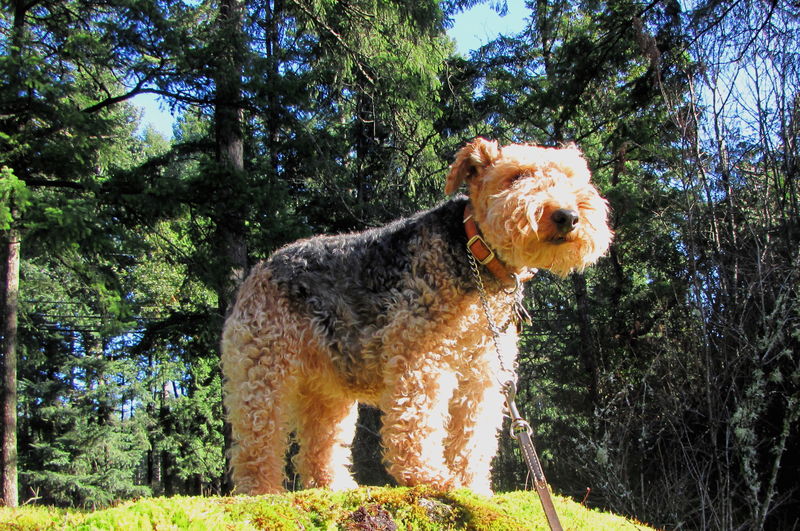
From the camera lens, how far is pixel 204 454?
25812 millimetres

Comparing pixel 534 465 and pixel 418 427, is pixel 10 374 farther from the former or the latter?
pixel 534 465

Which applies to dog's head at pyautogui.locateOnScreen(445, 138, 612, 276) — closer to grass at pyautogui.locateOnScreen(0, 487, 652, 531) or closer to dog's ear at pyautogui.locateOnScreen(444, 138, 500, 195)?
dog's ear at pyautogui.locateOnScreen(444, 138, 500, 195)

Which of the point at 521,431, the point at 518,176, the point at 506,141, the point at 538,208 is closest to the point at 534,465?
the point at 521,431

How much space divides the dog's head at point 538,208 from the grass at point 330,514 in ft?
3.73

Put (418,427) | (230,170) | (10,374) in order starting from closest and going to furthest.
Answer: (418,427), (230,170), (10,374)

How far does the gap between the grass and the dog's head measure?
114 centimetres

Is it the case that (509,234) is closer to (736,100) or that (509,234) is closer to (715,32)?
(736,100)

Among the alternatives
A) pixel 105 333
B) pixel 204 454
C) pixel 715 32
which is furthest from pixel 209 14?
pixel 204 454

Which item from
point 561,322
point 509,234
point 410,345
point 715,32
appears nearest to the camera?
point 509,234

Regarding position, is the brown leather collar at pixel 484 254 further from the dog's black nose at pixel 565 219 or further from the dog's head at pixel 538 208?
the dog's black nose at pixel 565 219

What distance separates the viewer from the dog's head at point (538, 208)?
8.55 feet

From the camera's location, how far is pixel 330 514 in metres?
2.23

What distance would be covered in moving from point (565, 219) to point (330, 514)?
1586 millimetres

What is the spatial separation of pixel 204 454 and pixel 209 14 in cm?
2031
